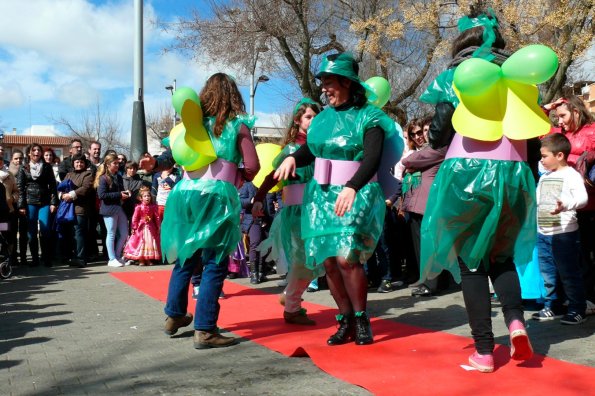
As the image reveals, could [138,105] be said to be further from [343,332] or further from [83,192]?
[343,332]

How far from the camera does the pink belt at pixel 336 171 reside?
13.5 ft

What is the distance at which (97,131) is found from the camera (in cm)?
4678

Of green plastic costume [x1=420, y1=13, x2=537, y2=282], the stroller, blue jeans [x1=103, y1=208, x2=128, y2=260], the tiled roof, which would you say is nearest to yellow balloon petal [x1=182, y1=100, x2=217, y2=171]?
green plastic costume [x1=420, y1=13, x2=537, y2=282]

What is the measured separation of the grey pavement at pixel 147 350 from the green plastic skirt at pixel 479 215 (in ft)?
2.79

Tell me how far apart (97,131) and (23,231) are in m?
38.9

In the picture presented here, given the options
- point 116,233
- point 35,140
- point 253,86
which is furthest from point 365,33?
point 35,140

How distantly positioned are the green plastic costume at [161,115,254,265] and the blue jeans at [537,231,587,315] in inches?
98.9

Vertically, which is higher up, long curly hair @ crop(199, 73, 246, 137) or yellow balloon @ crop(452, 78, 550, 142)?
long curly hair @ crop(199, 73, 246, 137)

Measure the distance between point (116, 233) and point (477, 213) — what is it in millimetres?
8024

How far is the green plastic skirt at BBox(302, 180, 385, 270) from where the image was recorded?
4020mm

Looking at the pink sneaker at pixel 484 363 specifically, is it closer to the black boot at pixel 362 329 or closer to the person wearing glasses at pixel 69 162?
the black boot at pixel 362 329

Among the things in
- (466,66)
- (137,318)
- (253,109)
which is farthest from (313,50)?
(466,66)

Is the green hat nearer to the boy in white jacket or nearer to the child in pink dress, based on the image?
the boy in white jacket

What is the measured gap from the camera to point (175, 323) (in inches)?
174
